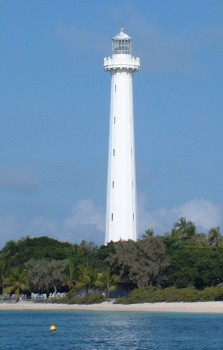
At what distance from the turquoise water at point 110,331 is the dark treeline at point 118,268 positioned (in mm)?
7393

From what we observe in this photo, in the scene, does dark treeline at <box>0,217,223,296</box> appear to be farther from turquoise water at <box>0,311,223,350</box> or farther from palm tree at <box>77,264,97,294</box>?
turquoise water at <box>0,311,223,350</box>

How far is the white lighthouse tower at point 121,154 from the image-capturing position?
87438mm

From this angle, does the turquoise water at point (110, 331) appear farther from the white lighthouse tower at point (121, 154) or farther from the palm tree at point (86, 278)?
the white lighthouse tower at point (121, 154)

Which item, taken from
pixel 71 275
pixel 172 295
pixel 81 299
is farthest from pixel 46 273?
pixel 172 295

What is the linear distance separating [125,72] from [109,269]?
1638 centimetres

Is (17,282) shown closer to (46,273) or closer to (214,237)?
(46,273)

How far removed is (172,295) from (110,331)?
1941cm

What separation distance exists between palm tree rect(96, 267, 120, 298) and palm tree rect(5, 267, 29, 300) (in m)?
6.90

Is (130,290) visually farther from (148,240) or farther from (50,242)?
(50,242)

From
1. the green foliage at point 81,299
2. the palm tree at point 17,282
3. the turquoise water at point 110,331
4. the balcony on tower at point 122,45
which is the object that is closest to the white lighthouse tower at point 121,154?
the balcony on tower at point 122,45

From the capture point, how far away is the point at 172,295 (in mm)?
79625

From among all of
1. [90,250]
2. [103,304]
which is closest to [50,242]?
[90,250]

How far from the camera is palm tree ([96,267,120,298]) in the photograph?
84438mm

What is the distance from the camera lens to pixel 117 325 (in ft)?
213
